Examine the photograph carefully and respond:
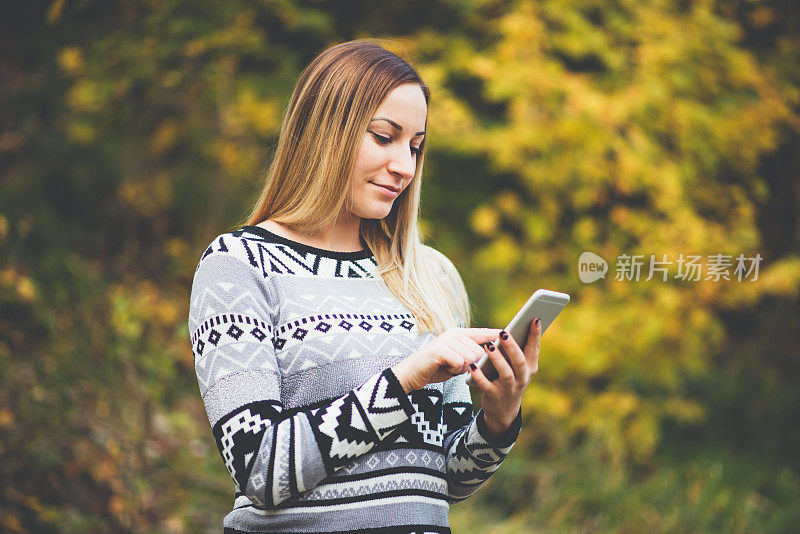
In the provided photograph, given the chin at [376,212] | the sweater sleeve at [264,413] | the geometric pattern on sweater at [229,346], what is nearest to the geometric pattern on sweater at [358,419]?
the sweater sleeve at [264,413]

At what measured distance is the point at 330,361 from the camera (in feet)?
4.93

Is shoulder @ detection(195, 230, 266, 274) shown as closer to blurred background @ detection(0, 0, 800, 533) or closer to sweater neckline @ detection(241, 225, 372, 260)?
sweater neckline @ detection(241, 225, 372, 260)

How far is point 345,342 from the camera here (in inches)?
60.2

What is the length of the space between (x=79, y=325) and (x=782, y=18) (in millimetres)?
4715

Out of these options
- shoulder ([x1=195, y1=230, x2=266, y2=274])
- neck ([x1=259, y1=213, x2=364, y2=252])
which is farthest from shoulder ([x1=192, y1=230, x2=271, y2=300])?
neck ([x1=259, y1=213, x2=364, y2=252])

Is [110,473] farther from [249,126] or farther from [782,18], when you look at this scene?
[782,18]

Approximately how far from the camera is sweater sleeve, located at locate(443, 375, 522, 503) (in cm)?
164

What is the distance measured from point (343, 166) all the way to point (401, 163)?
Answer: 13 cm

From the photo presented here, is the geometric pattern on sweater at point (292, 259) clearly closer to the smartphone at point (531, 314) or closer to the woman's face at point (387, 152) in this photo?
the woman's face at point (387, 152)

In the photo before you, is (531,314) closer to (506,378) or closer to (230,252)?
(506,378)

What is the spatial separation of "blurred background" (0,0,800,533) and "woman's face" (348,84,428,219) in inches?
90.4

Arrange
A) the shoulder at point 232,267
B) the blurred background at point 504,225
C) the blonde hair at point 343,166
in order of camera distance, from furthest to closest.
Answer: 1. the blurred background at point 504,225
2. the blonde hair at point 343,166
3. the shoulder at point 232,267

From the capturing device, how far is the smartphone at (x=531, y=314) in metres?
1.38

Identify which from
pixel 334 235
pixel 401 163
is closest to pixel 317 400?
pixel 334 235
